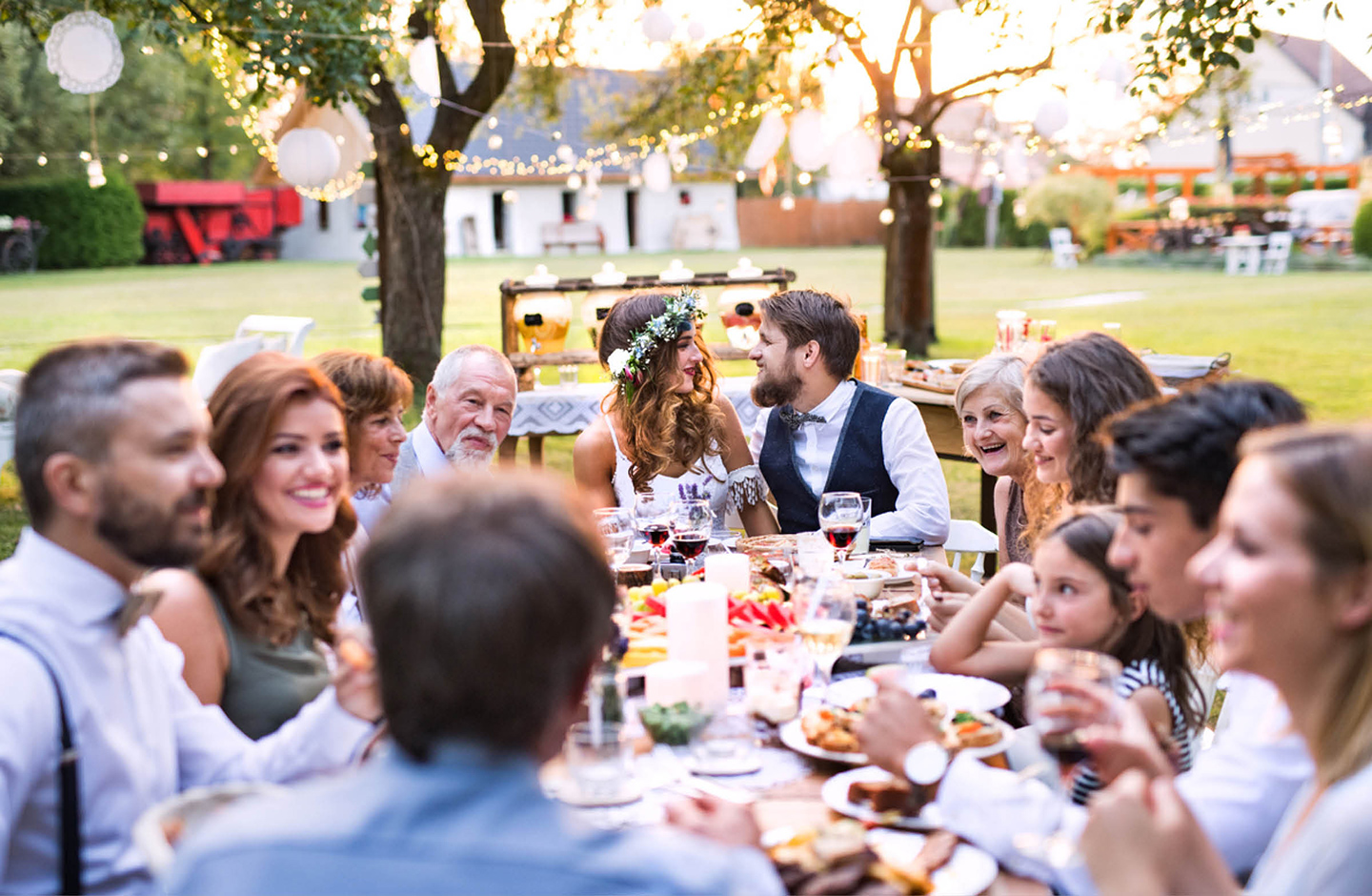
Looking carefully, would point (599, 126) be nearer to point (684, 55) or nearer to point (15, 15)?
point (684, 55)

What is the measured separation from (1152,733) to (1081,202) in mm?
33795

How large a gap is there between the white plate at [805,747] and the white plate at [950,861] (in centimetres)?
25

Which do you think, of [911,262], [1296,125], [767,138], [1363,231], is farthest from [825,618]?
[1296,125]

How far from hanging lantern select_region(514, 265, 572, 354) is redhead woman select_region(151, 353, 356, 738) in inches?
228

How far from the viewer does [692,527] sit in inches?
142

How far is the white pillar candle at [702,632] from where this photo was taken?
8.45ft

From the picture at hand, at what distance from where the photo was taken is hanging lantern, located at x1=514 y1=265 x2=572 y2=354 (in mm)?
8305

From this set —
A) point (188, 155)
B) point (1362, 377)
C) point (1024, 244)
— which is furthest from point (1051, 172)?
point (188, 155)

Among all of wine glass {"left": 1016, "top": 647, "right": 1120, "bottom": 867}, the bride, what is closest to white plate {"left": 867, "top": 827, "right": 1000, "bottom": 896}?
wine glass {"left": 1016, "top": 647, "right": 1120, "bottom": 867}

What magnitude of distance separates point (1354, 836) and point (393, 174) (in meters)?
10.8

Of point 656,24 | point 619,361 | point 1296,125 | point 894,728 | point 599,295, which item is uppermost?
point 1296,125

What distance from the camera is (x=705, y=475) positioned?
4789 millimetres

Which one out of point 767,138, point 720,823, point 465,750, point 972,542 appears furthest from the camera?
point 767,138

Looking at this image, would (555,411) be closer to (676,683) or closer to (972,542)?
(972,542)
